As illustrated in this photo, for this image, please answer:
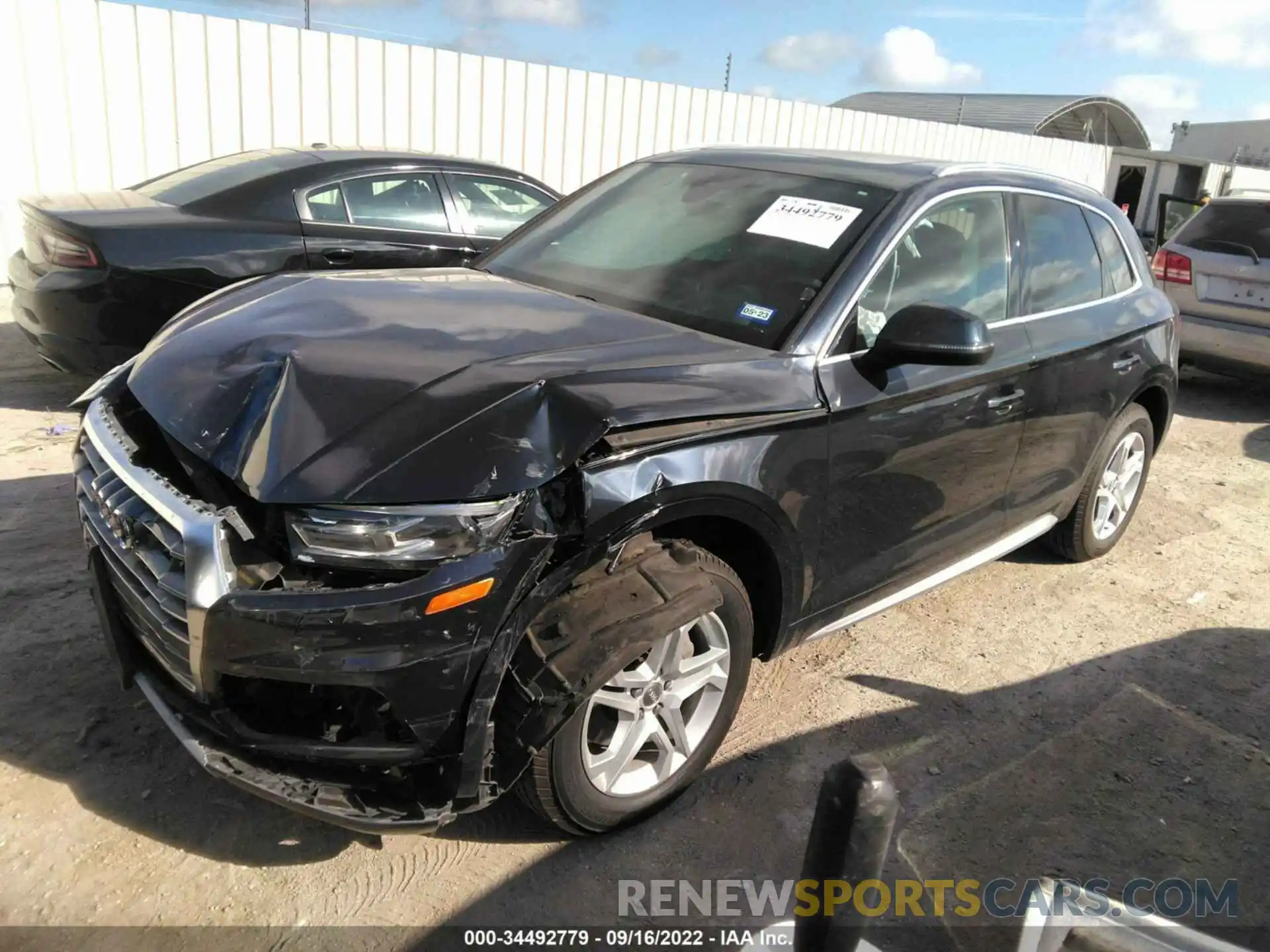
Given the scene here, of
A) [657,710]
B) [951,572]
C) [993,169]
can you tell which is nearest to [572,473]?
[657,710]

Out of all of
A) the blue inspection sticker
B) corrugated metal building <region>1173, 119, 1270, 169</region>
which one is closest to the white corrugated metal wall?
the blue inspection sticker

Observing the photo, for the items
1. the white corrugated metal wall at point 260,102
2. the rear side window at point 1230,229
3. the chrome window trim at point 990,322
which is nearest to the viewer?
the chrome window trim at point 990,322

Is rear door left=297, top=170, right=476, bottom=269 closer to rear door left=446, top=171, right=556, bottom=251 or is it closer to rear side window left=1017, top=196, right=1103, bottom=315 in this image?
rear door left=446, top=171, right=556, bottom=251

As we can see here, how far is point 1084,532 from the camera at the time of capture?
461 cm

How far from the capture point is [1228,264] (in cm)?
776

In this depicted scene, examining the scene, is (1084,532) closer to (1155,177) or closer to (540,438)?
(540,438)

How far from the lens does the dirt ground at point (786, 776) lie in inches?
95.7

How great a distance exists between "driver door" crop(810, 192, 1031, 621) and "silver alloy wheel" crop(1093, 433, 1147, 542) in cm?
111

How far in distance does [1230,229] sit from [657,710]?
773 centimetres

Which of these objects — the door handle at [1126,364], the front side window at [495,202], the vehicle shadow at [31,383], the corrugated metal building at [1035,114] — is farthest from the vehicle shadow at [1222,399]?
the corrugated metal building at [1035,114]

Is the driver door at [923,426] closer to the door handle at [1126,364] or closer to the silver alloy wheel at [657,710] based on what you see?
the silver alloy wheel at [657,710]

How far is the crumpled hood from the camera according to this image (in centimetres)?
215

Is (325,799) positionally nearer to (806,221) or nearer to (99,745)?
(99,745)

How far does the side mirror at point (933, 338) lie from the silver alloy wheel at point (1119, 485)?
2080mm
